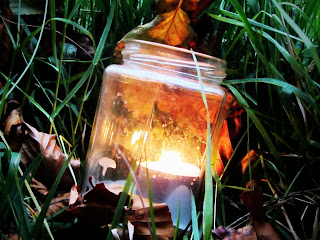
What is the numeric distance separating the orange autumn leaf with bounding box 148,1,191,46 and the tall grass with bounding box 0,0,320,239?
89 mm

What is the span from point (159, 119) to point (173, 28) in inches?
10.2

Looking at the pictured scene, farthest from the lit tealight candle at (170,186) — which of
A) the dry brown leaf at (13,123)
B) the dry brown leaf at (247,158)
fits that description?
the dry brown leaf at (13,123)

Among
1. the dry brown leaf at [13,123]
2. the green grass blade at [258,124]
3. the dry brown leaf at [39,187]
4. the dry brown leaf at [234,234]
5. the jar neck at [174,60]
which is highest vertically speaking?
the jar neck at [174,60]

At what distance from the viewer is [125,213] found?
64 cm

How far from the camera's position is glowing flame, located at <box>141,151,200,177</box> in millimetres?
854

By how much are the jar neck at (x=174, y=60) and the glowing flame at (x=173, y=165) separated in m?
0.20

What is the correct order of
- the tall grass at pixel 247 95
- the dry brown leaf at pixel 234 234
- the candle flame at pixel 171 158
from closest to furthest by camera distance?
the dry brown leaf at pixel 234 234 → the tall grass at pixel 247 95 → the candle flame at pixel 171 158

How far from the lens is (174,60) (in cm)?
85

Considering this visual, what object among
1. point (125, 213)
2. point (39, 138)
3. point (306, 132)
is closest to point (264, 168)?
point (306, 132)

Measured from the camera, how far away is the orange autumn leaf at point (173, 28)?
970mm

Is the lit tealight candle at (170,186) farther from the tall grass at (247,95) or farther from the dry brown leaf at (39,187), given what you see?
the dry brown leaf at (39,187)

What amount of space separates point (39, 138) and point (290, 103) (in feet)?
1.95

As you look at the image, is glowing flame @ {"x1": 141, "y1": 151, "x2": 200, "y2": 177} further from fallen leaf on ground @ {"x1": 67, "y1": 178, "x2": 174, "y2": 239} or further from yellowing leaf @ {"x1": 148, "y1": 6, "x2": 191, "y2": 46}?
yellowing leaf @ {"x1": 148, "y1": 6, "x2": 191, "y2": 46}

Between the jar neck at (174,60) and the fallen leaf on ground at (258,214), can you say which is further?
the jar neck at (174,60)
